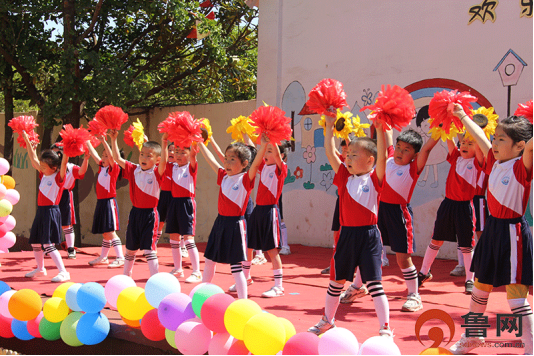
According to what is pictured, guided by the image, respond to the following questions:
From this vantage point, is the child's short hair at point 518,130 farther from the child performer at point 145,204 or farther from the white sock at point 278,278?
the child performer at point 145,204

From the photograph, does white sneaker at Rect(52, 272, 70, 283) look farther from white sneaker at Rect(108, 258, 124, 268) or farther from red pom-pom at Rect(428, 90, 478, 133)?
red pom-pom at Rect(428, 90, 478, 133)

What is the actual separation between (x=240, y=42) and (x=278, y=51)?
9.42ft

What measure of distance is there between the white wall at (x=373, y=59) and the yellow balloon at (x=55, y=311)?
578 centimetres

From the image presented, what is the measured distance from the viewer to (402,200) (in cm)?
497

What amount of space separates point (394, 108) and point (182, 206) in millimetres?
3732

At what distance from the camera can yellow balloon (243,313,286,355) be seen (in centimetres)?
286

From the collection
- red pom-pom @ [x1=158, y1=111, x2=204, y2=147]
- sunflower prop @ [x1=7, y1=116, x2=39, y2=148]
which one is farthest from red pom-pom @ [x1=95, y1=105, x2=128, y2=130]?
sunflower prop @ [x1=7, y1=116, x2=39, y2=148]

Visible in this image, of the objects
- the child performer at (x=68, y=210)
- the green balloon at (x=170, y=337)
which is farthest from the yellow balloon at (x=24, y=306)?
the child performer at (x=68, y=210)

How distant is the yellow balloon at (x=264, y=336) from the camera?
2863 mm

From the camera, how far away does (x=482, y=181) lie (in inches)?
228

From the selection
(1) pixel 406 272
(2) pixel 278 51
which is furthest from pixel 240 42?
(1) pixel 406 272

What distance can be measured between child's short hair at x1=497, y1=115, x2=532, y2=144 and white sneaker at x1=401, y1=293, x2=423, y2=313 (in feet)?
6.33

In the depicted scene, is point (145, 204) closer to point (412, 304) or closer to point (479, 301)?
point (412, 304)

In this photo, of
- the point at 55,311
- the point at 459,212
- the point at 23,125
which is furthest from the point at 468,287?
the point at 23,125
